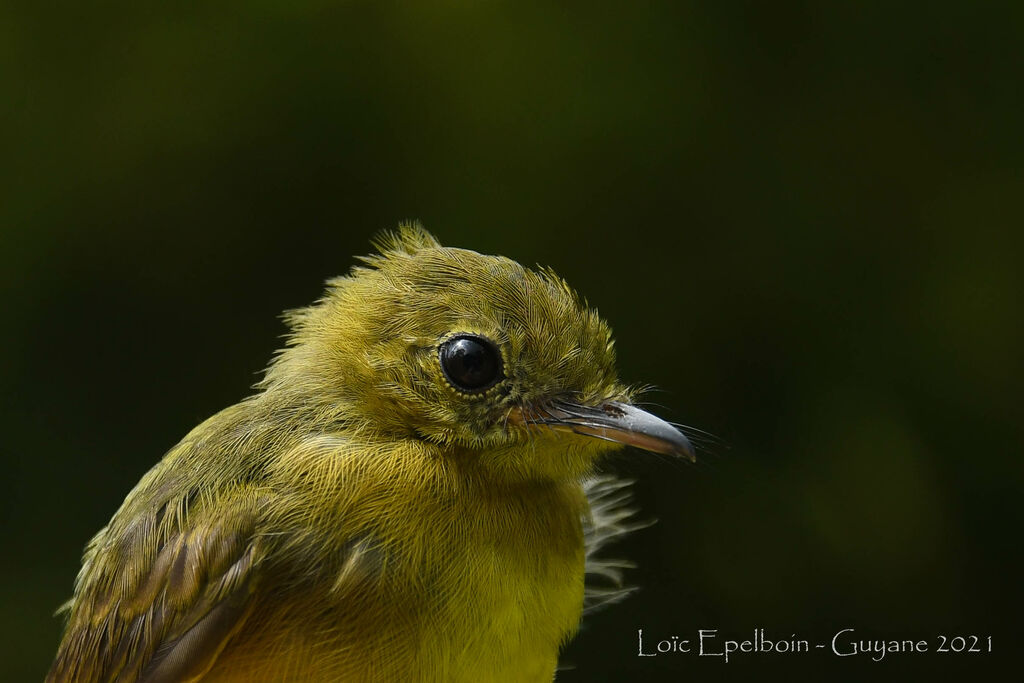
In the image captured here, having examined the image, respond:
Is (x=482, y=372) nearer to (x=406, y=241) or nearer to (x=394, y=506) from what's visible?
(x=394, y=506)

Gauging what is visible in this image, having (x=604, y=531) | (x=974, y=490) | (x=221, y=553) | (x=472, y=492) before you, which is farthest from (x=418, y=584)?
(x=974, y=490)

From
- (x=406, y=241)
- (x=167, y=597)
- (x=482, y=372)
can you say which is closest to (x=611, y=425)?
(x=482, y=372)

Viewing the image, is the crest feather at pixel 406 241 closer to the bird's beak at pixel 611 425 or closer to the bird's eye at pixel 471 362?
the bird's eye at pixel 471 362

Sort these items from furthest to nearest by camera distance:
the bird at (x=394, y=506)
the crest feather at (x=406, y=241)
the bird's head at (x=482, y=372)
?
the crest feather at (x=406, y=241) → the bird's head at (x=482, y=372) → the bird at (x=394, y=506)

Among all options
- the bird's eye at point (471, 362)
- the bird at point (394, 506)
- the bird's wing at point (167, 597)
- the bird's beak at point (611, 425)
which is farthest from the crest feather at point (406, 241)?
the bird's wing at point (167, 597)

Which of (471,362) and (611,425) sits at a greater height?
(471,362)

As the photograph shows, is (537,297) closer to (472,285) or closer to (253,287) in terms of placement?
(472,285)

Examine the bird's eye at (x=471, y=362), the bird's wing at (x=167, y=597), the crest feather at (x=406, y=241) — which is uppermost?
the crest feather at (x=406, y=241)

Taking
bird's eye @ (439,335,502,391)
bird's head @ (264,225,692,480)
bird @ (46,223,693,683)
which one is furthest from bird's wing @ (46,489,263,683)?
bird's eye @ (439,335,502,391)
